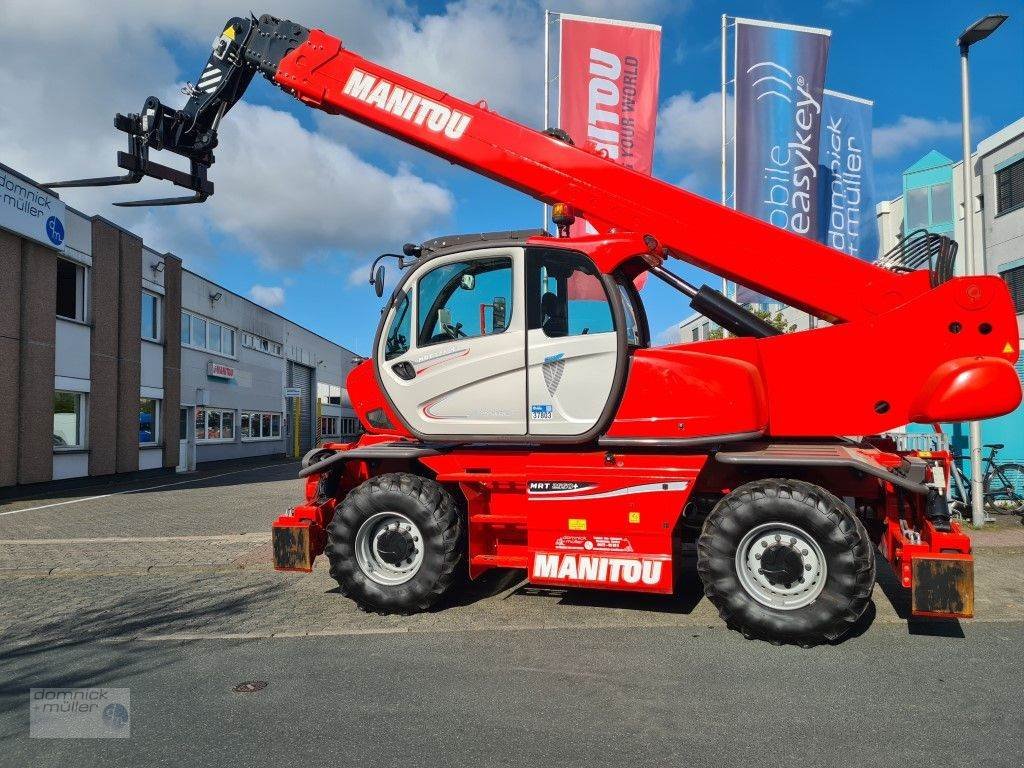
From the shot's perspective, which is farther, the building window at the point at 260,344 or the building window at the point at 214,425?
the building window at the point at 260,344

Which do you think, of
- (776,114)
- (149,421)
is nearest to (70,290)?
(149,421)

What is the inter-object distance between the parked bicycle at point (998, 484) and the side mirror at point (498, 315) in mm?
8321

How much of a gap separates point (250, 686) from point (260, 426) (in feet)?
96.0

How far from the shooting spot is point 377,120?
254 inches

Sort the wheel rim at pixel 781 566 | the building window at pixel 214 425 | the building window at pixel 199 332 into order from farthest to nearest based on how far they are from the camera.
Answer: the building window at pixel 214 425 < the building window at pixel 199 332 < the wheel rim at pixel 781 566

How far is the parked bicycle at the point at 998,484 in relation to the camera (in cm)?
1074

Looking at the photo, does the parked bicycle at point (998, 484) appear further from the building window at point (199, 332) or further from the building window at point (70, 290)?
the building window at point (199, 332)

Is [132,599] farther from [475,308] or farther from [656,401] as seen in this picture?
[656,401]

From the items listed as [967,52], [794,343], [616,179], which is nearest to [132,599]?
[616,179]

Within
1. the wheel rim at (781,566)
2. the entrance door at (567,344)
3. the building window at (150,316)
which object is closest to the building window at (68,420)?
the building window at (150,316)

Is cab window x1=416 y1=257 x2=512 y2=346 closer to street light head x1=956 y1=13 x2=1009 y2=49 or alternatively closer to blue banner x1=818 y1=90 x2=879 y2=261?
street light head x1=956 y1=13 x2=1009 y2=49

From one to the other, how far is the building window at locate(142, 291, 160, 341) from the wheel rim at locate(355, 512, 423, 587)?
1863cm

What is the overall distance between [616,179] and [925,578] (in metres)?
3.68

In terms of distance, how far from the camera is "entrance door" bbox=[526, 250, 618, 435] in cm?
539
